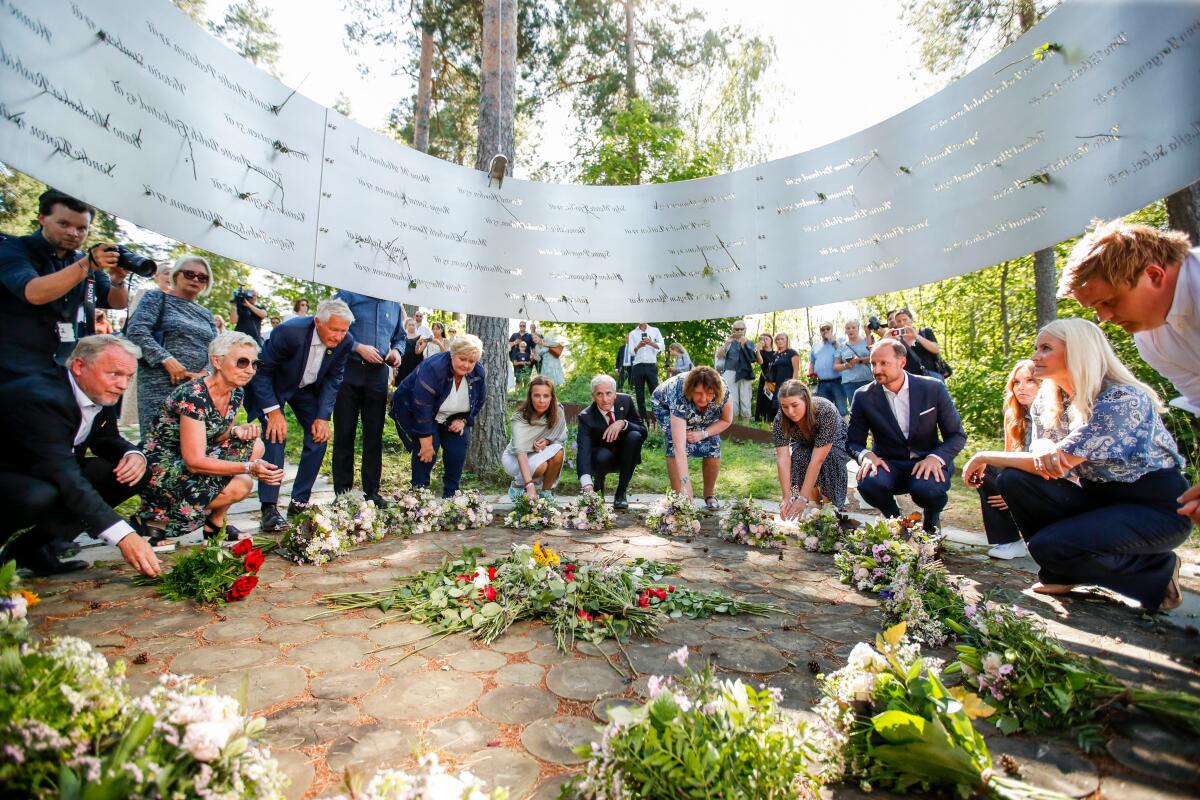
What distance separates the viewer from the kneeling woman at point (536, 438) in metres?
5.08

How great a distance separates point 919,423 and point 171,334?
5145 mm

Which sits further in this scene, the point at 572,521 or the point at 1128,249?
the point at 572,521

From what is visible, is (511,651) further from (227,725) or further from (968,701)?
(968,701)

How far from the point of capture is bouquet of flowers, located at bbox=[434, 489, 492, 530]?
4.34m

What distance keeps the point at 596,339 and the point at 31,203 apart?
14785 mm

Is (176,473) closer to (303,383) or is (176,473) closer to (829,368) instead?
(303,383)

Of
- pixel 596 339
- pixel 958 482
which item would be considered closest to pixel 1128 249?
pixel 958 482

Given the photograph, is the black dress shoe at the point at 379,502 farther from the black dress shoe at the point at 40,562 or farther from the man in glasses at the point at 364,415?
the black dress shoe at the point at 40,562

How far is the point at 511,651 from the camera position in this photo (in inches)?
92.7

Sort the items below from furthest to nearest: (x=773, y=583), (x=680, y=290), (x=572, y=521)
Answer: (x=572, y=521)
(x=680, y=290)
(x=773, y=583)

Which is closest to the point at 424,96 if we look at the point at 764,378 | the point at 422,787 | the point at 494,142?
the point at 494,142

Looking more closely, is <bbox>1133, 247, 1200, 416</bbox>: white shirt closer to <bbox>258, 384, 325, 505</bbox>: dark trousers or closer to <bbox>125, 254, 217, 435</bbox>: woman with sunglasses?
<bbox>258, 384, 325, 505</bbox>: dark trousers

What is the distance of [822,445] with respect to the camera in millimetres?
4418

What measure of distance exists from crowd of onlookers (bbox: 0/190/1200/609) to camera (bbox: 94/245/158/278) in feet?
0.06
